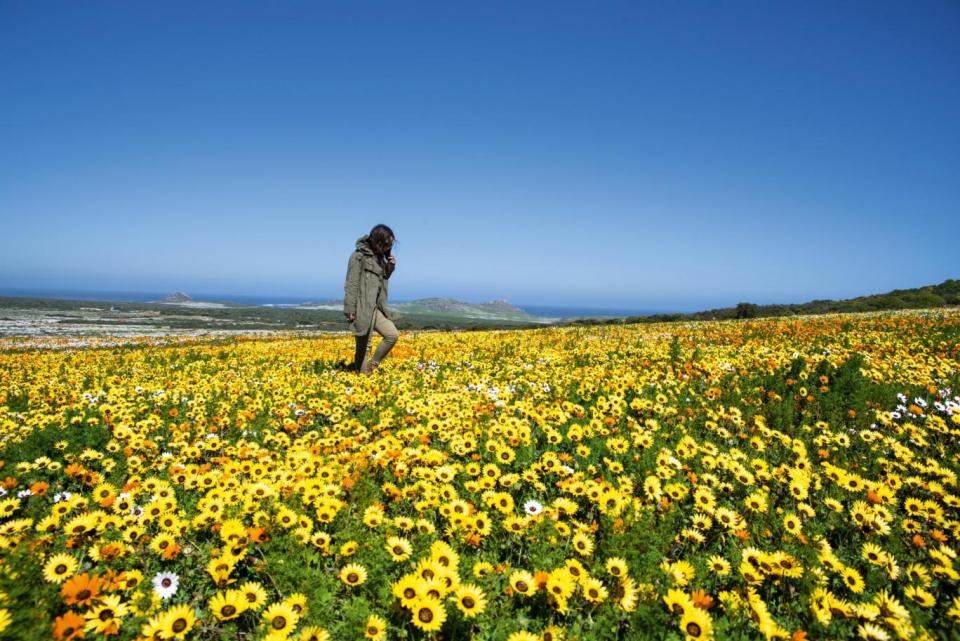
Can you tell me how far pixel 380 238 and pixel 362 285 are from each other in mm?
1081

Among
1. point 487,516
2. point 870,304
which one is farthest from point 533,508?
point 870,304

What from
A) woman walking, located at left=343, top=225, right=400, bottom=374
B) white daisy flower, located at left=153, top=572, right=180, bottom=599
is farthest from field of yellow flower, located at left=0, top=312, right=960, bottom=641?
woman walking, located at left=343, top=225, right=400, bottom=374

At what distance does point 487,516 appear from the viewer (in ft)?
10.8

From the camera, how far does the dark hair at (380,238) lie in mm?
9617

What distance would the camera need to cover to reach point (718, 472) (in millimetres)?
4531

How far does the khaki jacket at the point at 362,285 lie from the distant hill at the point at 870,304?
25.5 metres

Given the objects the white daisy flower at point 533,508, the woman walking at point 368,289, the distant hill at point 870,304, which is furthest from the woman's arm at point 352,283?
the distant hill at point 870,304

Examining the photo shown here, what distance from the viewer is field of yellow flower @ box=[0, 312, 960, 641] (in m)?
2.42

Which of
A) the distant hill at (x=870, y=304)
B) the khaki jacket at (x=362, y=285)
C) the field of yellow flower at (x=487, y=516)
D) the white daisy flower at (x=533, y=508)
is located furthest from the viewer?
the distant hill at (x=870, y=304)

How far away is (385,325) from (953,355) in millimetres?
11845

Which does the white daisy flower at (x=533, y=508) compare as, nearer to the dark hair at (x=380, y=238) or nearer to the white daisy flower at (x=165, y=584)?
the white daisy flower at (x=165, y=584)

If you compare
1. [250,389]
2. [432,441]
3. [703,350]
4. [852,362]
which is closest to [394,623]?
[432,441]

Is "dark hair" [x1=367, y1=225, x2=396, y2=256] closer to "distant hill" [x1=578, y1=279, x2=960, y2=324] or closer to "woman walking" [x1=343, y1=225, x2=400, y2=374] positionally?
"woman walking" [x1=343, y1=225, x2=400, y2=374]

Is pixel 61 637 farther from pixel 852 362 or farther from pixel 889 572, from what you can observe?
pixel 852 362
